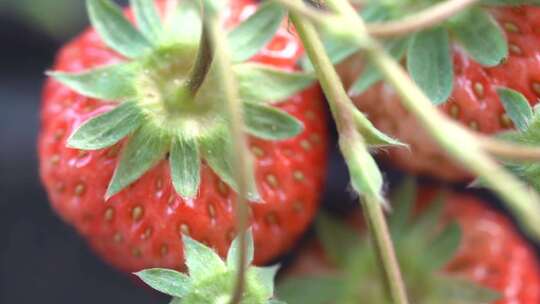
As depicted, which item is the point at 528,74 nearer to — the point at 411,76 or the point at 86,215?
the point at 411,76

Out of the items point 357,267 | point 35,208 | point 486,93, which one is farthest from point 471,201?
point 35,208

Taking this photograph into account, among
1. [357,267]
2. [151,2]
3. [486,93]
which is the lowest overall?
[357,267]

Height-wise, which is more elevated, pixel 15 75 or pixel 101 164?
pixel 15 75

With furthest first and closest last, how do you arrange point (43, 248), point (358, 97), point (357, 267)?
1. point (43, 248)
2. point (357, 267)
3. point (358, 97)

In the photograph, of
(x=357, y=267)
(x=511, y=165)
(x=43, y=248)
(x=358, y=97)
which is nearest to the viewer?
(x=511, y=165)

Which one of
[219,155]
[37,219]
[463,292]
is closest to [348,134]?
[219,155]

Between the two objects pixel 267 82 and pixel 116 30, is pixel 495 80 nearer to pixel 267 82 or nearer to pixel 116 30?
pixel 267 82
